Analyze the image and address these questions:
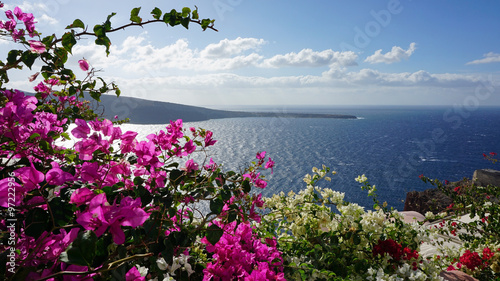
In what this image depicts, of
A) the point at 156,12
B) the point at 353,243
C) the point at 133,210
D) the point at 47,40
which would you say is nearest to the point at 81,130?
the point at 133,210

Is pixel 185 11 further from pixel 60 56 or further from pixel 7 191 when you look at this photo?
→ pixel 7 191

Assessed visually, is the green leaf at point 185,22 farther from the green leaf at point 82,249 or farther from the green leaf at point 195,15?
the green leaf at point 82,249

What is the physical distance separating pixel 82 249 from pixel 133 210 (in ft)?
0.61

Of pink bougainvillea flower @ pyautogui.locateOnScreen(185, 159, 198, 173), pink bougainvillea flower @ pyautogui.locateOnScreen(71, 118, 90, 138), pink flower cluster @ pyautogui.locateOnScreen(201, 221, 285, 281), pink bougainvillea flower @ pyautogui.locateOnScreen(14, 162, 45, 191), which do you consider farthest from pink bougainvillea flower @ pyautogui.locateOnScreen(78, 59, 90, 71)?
pink flower cluster @ pyautogui.locateOnScreen(201, 221, 285, 281)

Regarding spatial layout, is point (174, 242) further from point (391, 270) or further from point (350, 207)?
point (391, 270)

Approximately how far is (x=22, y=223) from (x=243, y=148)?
62.4 meters

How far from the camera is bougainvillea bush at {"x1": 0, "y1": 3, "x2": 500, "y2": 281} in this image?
3.01 feet

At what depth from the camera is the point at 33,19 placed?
7.33 ft

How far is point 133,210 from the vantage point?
0.88 m

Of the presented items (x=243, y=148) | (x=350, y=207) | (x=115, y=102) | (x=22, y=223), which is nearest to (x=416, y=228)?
(x=350, y=207)

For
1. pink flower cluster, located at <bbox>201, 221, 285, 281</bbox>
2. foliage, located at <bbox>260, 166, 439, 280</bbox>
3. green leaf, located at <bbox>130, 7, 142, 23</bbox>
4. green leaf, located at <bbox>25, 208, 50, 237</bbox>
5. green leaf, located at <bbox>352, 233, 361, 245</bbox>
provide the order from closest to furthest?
green leaf, located at <bbox>25, 208, 50, 237</bbox>, pink flower cluster, located at <bbox>201, 221, 285, 281</bbox>, green leaf, located at <bbox>130, 7, 142, 23</bbox>, foliage, located at <bbox>260, 166, 439, 280</bbox>, green leaf, located at <bbox>352, 233, 361, 245</bbox>

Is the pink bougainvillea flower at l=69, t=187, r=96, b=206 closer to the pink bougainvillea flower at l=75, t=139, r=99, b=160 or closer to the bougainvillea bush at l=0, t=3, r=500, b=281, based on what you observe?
the bougainvillea bush at l=0, t=3, r=500, b=281

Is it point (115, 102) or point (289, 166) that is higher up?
point (115, 102)

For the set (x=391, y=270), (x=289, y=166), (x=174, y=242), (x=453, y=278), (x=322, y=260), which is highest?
(x=174, y=242)
